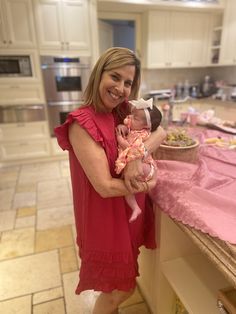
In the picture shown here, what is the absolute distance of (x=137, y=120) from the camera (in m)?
0.96

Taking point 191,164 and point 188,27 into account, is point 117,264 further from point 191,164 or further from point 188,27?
point 188,27

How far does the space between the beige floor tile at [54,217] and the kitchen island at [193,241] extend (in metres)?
1.07

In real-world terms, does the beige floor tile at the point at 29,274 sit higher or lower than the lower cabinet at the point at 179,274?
lower

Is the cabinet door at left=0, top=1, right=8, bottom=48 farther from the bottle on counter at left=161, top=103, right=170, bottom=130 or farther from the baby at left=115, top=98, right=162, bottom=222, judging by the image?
the baby at left=115, top=98, right=162, bottom=222

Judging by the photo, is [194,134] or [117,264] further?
[194,134]

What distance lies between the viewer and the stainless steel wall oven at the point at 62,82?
11.2 ft

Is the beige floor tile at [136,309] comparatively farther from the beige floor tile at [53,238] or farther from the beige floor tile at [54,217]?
the beige floor tile at [54,217]

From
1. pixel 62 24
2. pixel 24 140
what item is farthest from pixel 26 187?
pixel 62 24

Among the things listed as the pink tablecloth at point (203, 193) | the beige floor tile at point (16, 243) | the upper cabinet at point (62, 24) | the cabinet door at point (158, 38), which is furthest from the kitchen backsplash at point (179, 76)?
the pink tablecloth at point (203, 193)

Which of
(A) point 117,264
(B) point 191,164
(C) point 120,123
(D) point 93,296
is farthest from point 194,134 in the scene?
(D) point 93,296

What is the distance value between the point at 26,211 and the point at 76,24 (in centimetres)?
260

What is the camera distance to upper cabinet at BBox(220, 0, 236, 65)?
3.84m

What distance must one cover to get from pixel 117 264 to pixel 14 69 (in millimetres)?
3186

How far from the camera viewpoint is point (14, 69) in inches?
131
